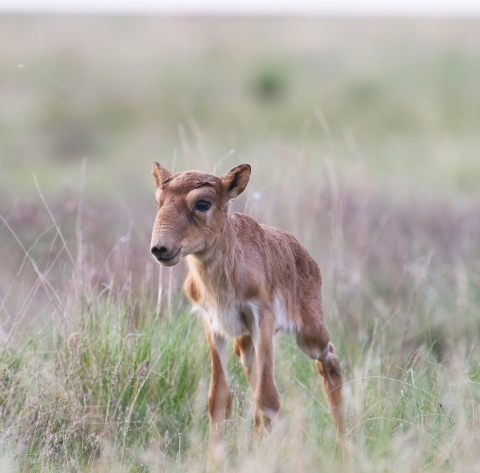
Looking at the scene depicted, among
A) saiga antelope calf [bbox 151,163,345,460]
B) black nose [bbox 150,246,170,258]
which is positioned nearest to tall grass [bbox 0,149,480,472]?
saiga antelope calf [bbox 151,163,345,460]

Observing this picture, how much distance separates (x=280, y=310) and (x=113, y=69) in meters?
23.6

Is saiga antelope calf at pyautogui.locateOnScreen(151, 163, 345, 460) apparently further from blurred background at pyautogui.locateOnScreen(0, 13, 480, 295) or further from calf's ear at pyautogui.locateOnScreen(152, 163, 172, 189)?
blurred background at pyautogui.locateOnScreen(0, 13, 480, 295)

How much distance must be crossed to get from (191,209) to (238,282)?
651mm

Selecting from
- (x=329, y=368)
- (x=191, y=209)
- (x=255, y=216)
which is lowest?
(x=329, y=368)

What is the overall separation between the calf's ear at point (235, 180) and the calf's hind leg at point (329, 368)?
1.22 m

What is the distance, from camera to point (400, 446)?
5.32 meters

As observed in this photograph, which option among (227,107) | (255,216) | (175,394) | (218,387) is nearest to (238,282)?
(218,387)

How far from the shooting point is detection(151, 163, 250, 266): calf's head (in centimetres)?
516

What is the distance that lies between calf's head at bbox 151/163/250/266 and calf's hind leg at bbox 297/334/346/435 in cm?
111

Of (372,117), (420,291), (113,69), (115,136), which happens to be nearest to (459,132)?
(372,117)

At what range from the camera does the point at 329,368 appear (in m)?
6.38

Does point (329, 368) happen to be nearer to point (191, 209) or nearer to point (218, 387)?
point (218, 387)

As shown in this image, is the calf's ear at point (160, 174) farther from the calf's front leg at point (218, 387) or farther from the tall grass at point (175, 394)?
the tall grass at point (175, 394)

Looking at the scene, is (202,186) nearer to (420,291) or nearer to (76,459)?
(76,459)
